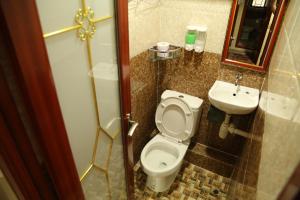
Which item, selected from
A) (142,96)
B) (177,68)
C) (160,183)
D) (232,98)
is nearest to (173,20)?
(177,68)

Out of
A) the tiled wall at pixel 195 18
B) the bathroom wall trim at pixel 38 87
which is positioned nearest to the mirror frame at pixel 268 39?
the tiled wall at pixel 195 18

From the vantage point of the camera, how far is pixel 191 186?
2070 millimetres

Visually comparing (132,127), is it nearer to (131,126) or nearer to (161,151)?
(131,126)

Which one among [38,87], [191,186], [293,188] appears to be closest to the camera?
[293,188]

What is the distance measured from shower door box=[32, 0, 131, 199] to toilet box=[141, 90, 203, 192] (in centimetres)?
70

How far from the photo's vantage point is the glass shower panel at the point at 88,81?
684mm

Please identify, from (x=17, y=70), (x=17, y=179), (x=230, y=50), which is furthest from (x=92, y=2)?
(x=230, y=50)

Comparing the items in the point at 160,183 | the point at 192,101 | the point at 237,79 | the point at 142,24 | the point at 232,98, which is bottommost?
the point at 160,183

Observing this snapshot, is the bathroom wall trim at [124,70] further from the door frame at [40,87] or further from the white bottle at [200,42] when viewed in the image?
the white bottle at [200,42]

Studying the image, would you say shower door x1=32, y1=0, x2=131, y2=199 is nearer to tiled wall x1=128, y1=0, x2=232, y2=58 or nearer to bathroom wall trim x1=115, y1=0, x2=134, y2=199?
bathroom wall trim x1=115, y1=0, x2=134, y2=199

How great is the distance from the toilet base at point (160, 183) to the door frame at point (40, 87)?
1077 millimetres

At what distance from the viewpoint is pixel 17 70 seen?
0.50 meters

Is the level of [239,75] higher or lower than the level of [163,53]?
lower

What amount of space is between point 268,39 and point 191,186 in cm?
154
